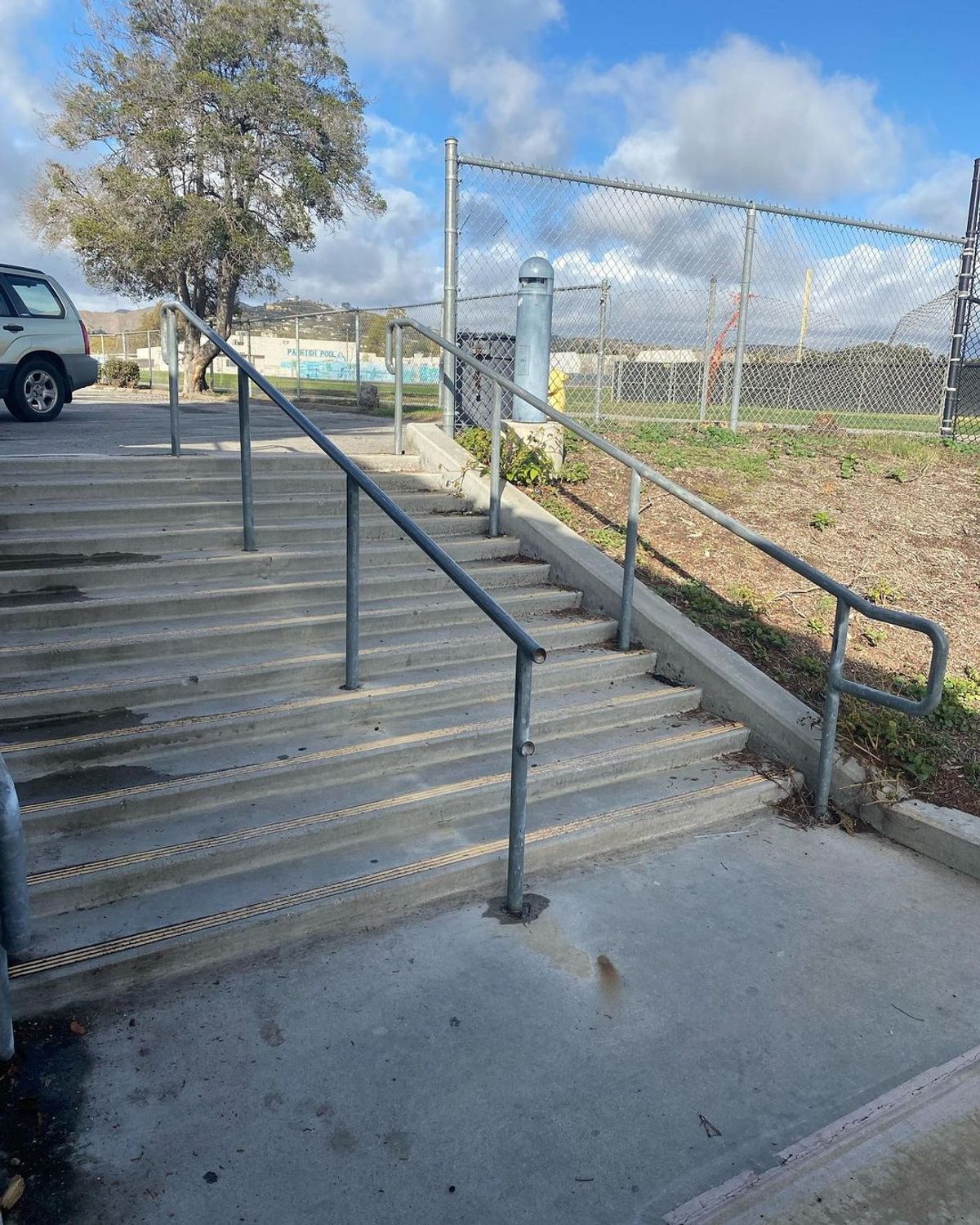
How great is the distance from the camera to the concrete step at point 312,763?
3.19 meters

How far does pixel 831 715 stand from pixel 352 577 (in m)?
2.17

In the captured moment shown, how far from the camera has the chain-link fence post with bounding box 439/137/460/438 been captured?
665cm

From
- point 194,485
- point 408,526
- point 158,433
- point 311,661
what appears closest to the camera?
point 408,526

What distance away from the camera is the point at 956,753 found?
4383mm

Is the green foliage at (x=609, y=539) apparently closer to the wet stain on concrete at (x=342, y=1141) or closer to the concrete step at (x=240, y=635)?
the concrete step at (x=240, y=635)

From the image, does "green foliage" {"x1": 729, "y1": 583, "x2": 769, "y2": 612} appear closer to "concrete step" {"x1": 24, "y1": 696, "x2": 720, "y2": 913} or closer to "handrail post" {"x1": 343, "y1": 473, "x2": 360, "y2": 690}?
"concrete step" {"x1": 24, "y1": 696, "x2": 720, "y2": 913}

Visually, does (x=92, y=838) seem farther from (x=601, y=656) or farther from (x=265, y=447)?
(x=265, y=447)

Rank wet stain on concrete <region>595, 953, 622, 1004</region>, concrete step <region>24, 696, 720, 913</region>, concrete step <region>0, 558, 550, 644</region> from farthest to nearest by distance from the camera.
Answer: concrete step <region>0, 558, 550, 644</region> → concrete step <region>24, 696, 720, 913</region> → wet stain on concrete <region>595, 953, 622, 1004</region>

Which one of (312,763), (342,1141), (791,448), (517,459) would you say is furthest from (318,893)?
(791,448)

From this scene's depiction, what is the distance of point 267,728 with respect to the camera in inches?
149

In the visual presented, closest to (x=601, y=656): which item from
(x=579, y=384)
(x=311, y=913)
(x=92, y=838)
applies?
(x=311, y=913)

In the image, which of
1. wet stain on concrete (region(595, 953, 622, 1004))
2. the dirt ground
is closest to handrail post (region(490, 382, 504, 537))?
the dirt ground

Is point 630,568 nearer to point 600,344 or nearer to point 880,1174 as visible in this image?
point 880,1174

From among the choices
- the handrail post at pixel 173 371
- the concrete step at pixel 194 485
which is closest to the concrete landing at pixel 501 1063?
the concrete step at pixel 194 485
